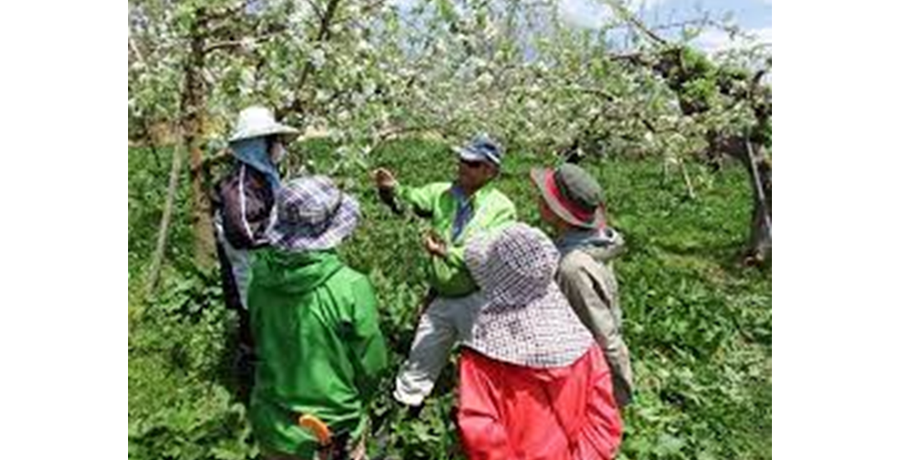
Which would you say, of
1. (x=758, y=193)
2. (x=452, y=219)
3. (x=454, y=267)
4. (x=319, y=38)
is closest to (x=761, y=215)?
(x=758, y=193)

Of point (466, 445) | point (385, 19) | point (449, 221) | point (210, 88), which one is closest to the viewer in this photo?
point (466, 445)

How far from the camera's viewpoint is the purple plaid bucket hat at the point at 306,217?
434 centimetres

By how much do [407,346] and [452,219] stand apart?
1095 mm

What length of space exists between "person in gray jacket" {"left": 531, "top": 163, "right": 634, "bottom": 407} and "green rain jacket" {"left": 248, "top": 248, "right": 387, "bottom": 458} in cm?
82

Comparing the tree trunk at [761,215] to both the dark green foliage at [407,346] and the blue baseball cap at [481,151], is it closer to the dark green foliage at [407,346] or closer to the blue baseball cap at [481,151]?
the dark green foliage at [407,346]

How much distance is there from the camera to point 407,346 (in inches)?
259

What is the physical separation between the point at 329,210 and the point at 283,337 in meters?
0.53

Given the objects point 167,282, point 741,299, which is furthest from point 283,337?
point 741,299

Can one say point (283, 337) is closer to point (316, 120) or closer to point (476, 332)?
point (476, 332)

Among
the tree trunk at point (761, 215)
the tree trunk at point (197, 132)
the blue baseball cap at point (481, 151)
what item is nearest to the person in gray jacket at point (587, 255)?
the blue baseball cap at point (481, 151)

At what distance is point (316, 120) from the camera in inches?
286

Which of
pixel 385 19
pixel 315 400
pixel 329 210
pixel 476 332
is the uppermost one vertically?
pixel 385 19

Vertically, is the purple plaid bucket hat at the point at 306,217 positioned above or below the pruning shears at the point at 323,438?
above

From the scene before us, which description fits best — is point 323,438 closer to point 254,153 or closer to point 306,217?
point 306,217
